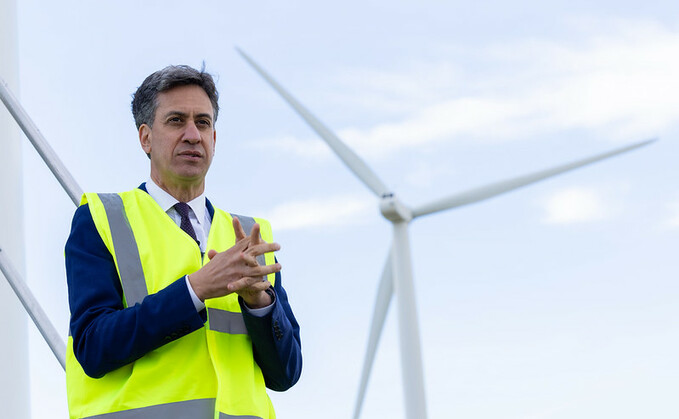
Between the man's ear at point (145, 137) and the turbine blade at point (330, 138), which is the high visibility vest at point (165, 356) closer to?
the man's ear at point (145, 137)

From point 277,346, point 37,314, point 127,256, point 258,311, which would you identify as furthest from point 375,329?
point 37,314

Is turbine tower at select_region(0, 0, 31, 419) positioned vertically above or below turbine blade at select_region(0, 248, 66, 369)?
above

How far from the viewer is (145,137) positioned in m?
4.41

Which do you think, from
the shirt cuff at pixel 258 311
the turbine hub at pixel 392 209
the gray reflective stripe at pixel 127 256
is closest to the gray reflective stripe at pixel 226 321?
the shirt cuff at pixel 258 311

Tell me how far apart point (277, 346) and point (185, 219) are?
750mm

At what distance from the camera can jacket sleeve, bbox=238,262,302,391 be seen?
3.90 metres

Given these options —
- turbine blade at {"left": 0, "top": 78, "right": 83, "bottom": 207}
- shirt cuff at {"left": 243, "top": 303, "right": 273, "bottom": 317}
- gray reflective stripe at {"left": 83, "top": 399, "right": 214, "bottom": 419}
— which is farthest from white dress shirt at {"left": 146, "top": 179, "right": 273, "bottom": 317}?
gray reflective stripe at {"left": 83, "top": 399, "right": 214, "bottom": 419}

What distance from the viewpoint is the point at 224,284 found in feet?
12.0

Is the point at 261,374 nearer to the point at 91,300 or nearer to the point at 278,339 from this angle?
the point at 278,339

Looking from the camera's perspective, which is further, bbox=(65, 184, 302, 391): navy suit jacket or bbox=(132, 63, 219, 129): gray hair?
bbox=(132, 63, 219, 129): gray hair

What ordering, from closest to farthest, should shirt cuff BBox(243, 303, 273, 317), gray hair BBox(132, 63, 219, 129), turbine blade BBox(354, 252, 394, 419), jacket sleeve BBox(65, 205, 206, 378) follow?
jacket sleeve BBox(65, 205, 206, 378) → shirt cuff BBox(243, 303, 273, 317) → gray hair BBox(132, 63, 219, 129) → turbine blade BBox(354, 252, 394, 419)

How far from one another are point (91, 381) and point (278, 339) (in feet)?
2.59

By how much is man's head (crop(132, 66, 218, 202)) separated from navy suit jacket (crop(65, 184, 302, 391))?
0.42 m

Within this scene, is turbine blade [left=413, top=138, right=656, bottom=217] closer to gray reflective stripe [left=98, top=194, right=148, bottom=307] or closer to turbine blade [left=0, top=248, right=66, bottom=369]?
gray reflective stripe [left=98, top=194, right=148, bottom=307]
